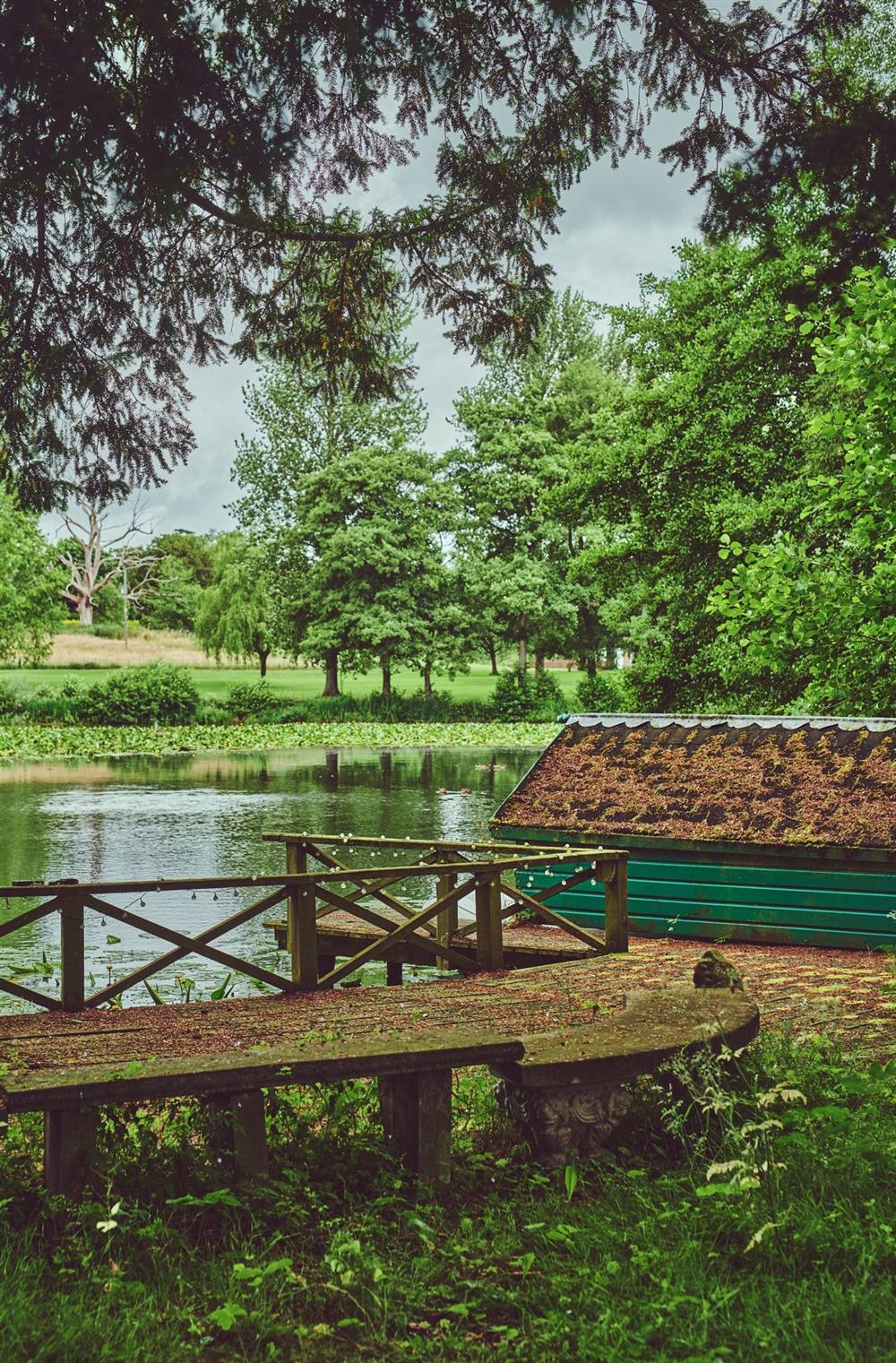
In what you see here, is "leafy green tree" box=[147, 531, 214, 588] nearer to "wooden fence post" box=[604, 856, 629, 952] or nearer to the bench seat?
"wooden fence post" box=[604, 856, 629, 952]

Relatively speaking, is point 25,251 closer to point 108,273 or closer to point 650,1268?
point 108,273

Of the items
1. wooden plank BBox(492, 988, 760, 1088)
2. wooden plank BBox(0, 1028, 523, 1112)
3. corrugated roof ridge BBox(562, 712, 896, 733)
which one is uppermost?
corrugated roof ridge BBox(562, 712, 896, 733)

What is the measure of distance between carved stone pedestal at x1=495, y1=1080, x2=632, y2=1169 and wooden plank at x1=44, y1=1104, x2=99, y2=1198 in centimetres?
209

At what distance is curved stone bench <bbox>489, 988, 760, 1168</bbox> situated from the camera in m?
6.12

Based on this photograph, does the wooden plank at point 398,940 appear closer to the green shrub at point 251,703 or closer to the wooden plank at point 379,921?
the wooden plank at point 379,921

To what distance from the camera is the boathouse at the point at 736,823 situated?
12.6 metres

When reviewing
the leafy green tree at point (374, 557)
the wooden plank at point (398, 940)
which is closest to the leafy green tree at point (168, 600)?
the leafy green tree at point (374, 557)

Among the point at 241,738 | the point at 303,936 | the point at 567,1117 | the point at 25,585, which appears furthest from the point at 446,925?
the point at 25,585

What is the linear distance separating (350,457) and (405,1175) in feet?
153

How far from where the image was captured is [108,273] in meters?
8.03

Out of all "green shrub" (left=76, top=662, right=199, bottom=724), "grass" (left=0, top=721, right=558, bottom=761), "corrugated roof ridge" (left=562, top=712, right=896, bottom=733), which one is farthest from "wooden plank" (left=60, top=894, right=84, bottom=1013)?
"green shrub" (left=76, top=662, right=199, bottom=724)

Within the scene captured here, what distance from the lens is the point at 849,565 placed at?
20.8 m

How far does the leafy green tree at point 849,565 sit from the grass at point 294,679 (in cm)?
3720

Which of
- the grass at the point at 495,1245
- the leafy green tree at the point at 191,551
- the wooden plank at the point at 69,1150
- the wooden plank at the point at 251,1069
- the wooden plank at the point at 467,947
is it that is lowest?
the wooden plank at the point at 467,947
